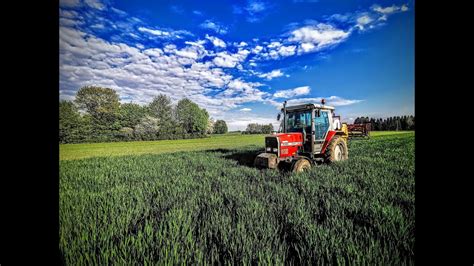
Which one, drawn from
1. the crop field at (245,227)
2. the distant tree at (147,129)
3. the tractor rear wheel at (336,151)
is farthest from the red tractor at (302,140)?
the distant tree at (147,129)

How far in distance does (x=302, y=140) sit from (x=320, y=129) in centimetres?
88

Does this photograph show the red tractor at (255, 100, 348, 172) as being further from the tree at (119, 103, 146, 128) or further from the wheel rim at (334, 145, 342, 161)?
the tree at (119, 103, 146, 128)

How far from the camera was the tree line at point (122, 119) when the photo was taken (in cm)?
2259

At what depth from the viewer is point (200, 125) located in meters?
33.6

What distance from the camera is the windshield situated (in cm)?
673

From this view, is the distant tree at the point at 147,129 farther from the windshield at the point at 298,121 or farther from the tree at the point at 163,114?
the windshield at the point at 298,121

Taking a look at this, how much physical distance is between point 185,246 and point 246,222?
3.01ft

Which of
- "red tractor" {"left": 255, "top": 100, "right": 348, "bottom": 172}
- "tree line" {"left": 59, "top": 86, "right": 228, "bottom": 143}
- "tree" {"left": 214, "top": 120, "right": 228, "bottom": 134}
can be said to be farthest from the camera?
"tree" {"left": 214, "top": 120, "right": 228, "bottom": 134}

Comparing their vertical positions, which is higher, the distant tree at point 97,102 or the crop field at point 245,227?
the distant tree at point 97,102

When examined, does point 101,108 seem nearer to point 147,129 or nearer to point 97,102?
point 97,102

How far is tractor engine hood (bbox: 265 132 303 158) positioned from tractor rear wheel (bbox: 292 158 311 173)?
2.16 ft

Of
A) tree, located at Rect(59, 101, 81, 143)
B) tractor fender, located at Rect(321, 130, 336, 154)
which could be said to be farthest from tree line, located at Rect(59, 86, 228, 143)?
tractor fender, located at Rect(321, 130, 336, 154)
